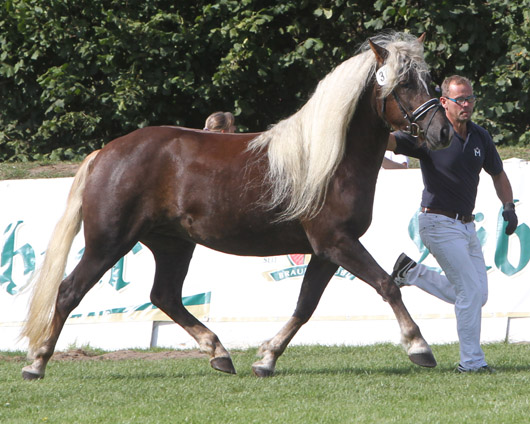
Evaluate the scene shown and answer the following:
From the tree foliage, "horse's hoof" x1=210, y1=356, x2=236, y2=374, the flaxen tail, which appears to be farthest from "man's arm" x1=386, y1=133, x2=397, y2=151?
the tree foliage

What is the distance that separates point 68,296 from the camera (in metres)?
6.03

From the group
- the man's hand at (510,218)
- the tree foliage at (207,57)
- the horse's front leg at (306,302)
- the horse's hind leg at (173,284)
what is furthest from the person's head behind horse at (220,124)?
the tree foliage at (207,57)

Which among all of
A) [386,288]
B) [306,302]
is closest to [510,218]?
[386,288]

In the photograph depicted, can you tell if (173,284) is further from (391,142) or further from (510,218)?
(510,218)

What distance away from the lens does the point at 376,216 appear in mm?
7977

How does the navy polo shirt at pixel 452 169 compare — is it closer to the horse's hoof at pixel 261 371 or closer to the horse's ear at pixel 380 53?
the horse's ear at pixel 380 53

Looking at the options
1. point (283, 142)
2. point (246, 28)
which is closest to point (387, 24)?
point (246, 28)

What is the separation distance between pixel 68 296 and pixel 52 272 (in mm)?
365

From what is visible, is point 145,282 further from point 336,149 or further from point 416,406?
point 416,406

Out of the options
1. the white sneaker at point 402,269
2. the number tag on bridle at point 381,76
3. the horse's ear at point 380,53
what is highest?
the horse's ear at point 380,53

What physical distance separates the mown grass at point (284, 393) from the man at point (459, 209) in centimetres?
38

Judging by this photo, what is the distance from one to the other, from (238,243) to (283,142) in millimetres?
787

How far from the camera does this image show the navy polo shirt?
5.64 metres

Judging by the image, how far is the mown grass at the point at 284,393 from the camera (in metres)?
4.36
